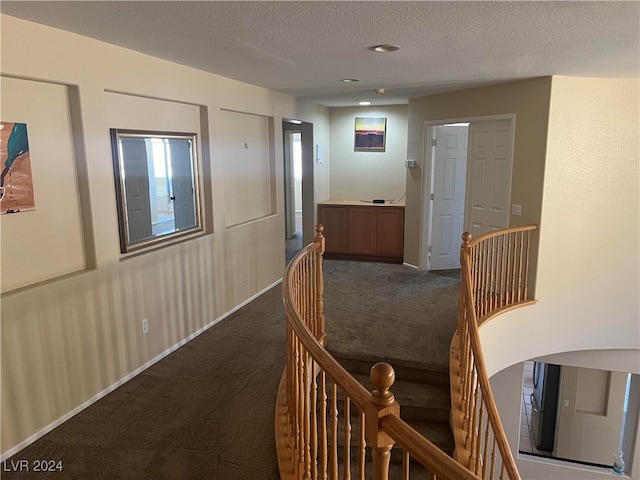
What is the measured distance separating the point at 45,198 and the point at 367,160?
5.52 metres

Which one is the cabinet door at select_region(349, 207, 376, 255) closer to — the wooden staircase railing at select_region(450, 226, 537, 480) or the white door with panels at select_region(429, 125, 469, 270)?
the white door with panels at select_region(429, 125, 469, 270)

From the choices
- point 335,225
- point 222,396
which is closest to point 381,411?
point 222,396

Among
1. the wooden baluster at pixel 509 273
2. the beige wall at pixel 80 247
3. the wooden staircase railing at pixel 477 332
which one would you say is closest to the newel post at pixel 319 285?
the wooden staircase railing at pixel 477 332

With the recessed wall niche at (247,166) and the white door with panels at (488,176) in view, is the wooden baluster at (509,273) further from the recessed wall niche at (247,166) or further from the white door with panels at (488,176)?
the recessed wall niche at (247,166)

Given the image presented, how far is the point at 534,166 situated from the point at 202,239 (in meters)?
3.55

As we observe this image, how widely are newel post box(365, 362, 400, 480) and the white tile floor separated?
7.75 m

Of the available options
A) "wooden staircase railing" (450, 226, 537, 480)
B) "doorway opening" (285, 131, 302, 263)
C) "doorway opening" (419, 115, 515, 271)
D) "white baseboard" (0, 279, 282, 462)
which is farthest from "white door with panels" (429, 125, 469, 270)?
"white baseboard" (0, 279, 282, 462)

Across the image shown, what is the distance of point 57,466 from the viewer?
268 centimetres

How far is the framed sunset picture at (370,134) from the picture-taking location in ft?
24.7

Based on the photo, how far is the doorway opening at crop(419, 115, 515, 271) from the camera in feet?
17.9

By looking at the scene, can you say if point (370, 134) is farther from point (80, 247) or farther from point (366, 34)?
point (80, 247)

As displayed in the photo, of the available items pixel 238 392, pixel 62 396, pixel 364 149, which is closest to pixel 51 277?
pixel 62 396

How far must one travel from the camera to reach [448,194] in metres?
6.55

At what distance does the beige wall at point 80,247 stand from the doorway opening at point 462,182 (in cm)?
323
